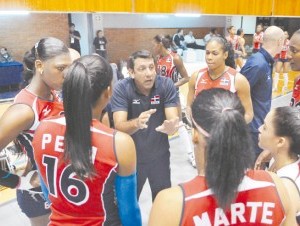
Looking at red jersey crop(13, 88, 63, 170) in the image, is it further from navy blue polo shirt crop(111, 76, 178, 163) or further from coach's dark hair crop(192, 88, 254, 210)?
coach's dark hair crop(192, 88, 254, 210)

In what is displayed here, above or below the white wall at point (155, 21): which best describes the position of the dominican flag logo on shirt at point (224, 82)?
below

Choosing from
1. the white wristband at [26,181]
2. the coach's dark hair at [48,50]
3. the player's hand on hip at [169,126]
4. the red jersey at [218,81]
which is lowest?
the white wristband at [26,181]

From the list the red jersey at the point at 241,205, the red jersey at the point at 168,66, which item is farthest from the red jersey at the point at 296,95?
the red jersey at the point at 168,66

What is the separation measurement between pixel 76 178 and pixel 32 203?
2.59 ft

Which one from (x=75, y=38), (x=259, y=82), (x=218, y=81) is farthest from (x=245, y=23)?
(x=218, y=81)

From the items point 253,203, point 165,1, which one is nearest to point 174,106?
point 165,1

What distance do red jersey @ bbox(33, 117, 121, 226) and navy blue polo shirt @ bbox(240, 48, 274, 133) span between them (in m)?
1.82

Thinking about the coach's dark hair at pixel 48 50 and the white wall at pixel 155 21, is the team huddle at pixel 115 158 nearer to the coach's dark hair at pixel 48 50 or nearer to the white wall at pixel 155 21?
the coach's dark hair at pixel 48 50

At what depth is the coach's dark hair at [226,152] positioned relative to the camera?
36.9 inches

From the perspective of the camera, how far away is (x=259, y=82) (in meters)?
2.75

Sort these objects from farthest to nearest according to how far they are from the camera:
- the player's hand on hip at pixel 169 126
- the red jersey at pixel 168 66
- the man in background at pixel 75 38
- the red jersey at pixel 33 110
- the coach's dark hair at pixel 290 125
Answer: the man in background at pixel 75 38 → the red jersey at pixel 168 66 → the player's hand on hip at pixel 169 126 → the red jersey at pixel 33 110 → the coach's dark hair at pixel 290 125

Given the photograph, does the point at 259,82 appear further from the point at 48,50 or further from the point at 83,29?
the point at 83,29

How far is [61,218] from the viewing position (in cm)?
129

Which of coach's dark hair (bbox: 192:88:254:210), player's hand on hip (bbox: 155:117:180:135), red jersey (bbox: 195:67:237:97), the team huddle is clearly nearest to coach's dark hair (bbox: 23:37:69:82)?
the team huddle
